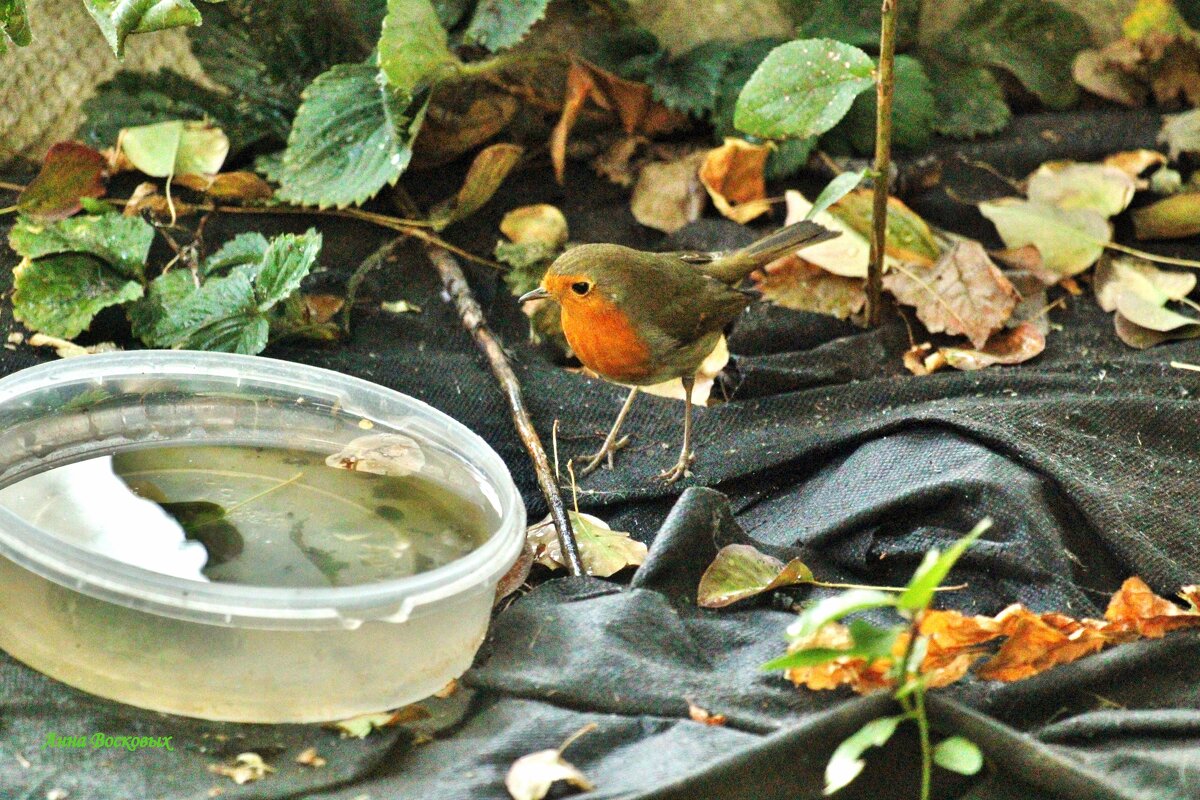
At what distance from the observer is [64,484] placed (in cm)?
247

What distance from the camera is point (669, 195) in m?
4.06

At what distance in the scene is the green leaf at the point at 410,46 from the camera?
339cm

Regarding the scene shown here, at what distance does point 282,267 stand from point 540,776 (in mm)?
1708

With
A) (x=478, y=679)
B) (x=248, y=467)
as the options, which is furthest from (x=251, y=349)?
(x=478, y=679)

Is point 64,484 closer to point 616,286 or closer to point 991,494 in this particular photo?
point 616,286

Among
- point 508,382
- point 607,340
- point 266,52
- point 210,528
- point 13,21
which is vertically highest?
point 13,21

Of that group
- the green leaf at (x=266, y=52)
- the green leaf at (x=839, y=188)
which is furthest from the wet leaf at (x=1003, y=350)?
the green leaf at (x=266, y=52)

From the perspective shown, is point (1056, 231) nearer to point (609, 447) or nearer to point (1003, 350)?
point (1003, 350)

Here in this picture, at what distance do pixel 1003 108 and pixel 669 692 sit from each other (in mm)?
3022

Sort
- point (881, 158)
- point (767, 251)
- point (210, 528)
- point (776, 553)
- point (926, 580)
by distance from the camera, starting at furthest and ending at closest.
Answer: point (767, 251)
point (881, 158)
point (776, 553)
point (210, 528)
point (926, 580)

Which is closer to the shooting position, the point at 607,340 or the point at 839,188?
the point at 607,340

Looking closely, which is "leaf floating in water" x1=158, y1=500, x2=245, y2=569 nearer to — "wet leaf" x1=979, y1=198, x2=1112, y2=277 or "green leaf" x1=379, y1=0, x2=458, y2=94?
"green leaf" x1=379, y1=0, x2=458, y2=94

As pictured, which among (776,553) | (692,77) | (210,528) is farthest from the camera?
(692,77)

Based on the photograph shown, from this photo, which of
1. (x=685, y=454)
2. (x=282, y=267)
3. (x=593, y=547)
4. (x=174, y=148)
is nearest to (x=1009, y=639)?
(x=593, y=547)
